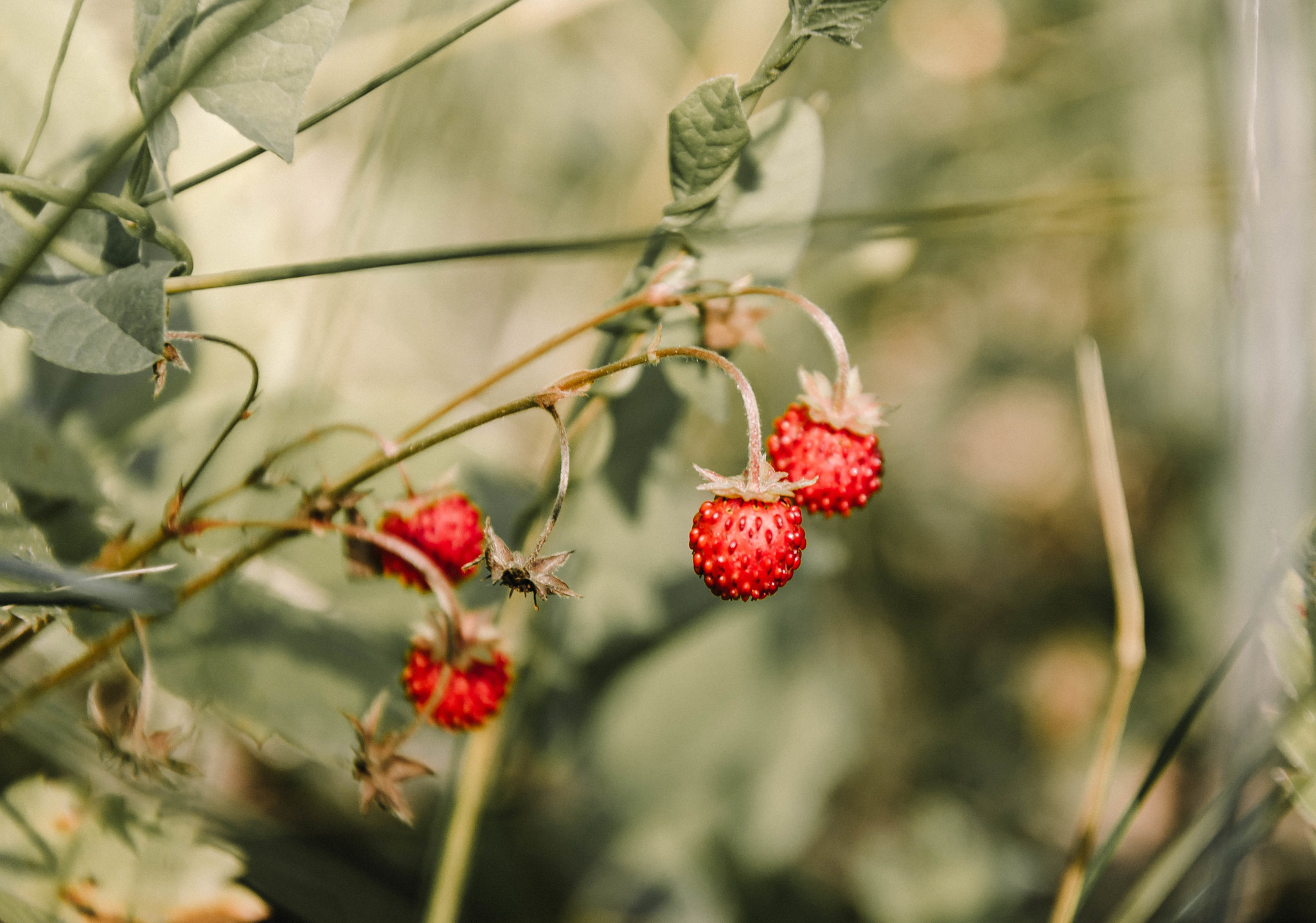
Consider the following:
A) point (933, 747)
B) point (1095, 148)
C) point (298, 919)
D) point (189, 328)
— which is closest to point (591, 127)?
point (1095, 148)

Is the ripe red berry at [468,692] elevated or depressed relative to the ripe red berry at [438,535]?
depressed

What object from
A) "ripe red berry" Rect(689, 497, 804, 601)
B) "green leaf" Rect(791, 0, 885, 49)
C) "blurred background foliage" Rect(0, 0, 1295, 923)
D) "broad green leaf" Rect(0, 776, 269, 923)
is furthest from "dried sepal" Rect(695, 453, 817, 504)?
"broad green leaf" Rect(0, 776, 269, 923)

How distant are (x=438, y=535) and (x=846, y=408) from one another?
255mm

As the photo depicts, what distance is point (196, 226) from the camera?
2.43ft

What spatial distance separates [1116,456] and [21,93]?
52.2 inches

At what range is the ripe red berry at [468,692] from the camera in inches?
20.8

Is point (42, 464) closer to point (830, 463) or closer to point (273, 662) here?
point (273, 662)

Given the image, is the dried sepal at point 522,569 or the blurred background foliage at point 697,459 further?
the blurred background foliage at point 697,459

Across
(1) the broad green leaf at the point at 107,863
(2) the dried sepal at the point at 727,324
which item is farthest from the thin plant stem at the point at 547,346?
(1) the broad green leaf at the point at 107,863

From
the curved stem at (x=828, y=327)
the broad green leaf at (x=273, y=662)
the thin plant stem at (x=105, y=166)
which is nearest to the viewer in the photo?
the thin plant stem at (x=105, y=166)

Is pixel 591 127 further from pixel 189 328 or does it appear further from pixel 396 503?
pixel 396 503

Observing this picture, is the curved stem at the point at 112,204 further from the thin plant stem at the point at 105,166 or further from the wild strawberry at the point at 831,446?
the wild strawberry at the point at 831,446

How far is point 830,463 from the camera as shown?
51 cm

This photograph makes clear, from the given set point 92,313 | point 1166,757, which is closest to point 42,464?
point 92,313
